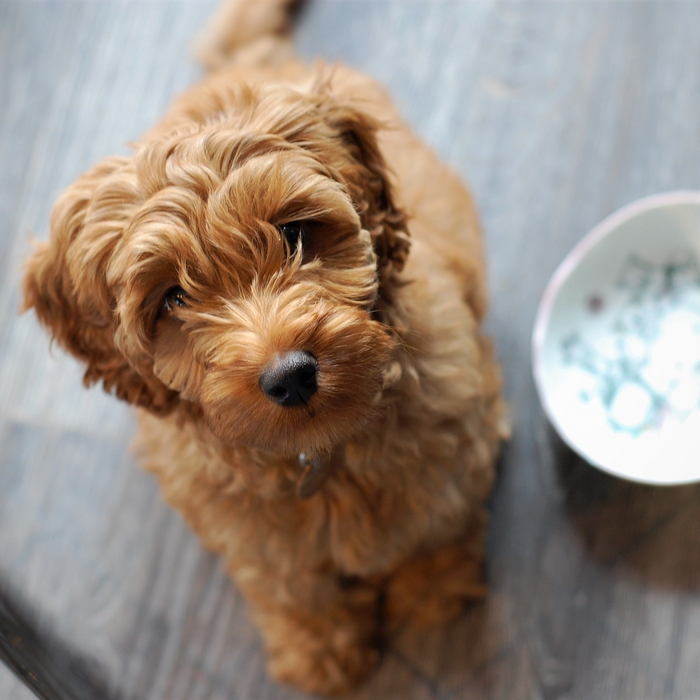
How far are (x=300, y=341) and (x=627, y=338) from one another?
1.23 meters

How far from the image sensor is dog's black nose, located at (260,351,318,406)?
119 cm

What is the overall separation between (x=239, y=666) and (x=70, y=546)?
25.9 inches

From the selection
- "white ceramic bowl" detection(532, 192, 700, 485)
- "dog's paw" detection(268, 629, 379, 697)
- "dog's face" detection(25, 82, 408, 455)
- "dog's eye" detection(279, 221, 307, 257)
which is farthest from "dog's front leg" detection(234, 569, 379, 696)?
"dog's eye" detection(279, 221, 307, 257)

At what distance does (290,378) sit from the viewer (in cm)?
119

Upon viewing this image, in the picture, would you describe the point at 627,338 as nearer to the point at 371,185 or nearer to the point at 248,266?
the point at 371,185

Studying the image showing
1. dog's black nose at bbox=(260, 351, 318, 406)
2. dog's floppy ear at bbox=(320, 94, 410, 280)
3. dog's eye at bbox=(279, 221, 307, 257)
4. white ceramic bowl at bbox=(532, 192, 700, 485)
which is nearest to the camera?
dog's black nose at bbox=(260, 351, 318, 406)

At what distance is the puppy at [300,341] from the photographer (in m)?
1.25

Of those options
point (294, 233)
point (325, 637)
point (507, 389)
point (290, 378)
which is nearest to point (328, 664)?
point (325, 637)

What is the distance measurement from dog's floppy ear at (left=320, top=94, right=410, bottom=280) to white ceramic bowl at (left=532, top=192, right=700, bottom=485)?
742 millimetres

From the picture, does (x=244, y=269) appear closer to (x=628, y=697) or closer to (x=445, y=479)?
(x=445, y=479)

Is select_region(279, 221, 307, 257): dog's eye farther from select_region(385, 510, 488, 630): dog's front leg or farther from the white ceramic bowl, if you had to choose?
select_region(385, 510, 488, 630): dog's front leg

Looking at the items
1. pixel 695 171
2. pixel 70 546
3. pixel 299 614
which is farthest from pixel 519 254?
pixel 70 546

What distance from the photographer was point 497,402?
1940 millimetres

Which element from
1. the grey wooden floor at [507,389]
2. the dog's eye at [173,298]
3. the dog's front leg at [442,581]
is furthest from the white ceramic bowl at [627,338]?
the dog's eye at [173,298]
